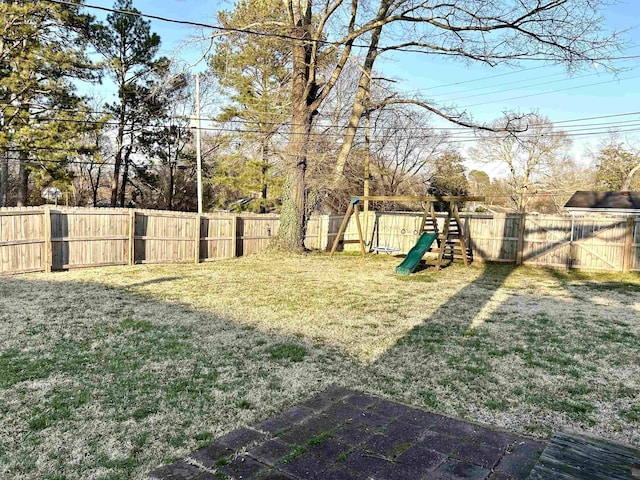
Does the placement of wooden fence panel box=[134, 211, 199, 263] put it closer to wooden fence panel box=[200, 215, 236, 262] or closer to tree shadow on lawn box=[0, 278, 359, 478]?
wooden fence panel box=[200, 215, 236, 262]

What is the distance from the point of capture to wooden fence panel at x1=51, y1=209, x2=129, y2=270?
8.77 m

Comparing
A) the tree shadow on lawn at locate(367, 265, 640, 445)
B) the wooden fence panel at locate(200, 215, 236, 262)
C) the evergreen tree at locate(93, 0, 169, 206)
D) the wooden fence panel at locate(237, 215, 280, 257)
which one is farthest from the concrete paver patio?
the evergreen tree at locate(93, 0, 169, 206)

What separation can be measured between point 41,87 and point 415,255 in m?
13.4

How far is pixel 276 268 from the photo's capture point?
390 inches

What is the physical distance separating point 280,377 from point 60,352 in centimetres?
212

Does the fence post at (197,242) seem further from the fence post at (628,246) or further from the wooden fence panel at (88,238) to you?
the fence post at (628,246)

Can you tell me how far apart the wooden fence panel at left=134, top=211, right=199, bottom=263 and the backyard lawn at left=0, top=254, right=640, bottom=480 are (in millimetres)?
2296

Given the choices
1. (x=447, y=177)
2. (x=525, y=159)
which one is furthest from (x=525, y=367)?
(x=525, y=159)

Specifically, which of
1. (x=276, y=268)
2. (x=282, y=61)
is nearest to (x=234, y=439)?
(x=276, y=268)

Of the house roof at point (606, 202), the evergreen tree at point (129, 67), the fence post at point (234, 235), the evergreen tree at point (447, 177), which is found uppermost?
the evergreen tree at point (129, 67)

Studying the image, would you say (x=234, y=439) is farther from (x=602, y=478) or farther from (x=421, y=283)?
(x=421, y=283)

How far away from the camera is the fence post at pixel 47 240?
27.7 ft

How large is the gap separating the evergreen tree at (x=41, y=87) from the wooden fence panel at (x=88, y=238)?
23.0 ft

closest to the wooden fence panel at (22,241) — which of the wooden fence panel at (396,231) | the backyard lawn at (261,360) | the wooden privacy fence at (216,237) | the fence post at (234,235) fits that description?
the wooden privacy fence at (216,237)
